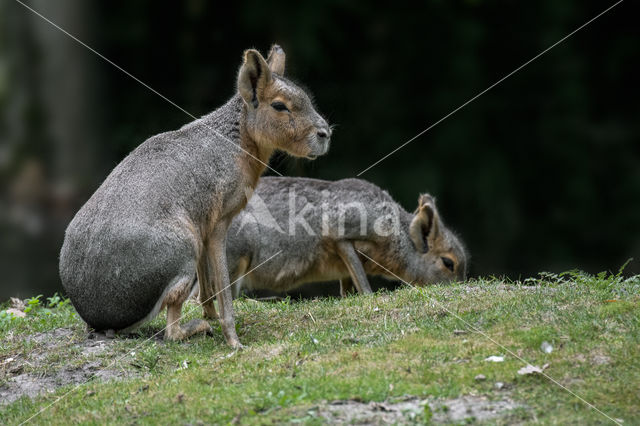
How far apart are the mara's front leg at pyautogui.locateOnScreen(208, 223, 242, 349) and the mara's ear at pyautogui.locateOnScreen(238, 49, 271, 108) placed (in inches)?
38.2

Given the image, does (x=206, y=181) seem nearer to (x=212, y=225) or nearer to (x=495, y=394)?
(x=212, y=225)

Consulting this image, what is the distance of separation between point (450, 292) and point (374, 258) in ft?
6.38

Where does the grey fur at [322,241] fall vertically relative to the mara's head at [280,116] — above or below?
below

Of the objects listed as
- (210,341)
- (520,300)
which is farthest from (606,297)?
(210,341)

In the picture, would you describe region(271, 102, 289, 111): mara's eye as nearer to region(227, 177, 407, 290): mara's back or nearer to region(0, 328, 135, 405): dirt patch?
region(227, 177, 407, 290): mara's back

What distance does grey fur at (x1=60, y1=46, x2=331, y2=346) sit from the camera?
216 inches

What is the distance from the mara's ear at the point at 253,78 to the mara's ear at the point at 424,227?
8.82ft

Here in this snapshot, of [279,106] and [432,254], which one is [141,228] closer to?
[279,106]

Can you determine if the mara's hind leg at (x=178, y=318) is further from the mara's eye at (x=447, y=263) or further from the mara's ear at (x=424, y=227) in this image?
the mara's eye at (x=447, y=263)

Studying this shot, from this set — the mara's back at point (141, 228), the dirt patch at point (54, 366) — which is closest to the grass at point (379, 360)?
the dirt patch at point (54, 366)

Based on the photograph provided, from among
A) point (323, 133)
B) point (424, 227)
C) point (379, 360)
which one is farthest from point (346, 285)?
point (379, 360)

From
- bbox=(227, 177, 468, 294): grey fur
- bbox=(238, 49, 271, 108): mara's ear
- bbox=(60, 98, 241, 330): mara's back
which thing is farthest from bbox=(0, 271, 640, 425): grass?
bbox=(238, 49, 271, 108): mara's ear

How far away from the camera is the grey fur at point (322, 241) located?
7.71 meters

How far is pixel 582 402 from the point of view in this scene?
399cm
